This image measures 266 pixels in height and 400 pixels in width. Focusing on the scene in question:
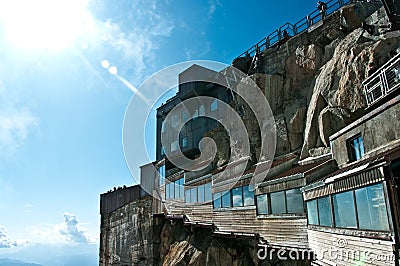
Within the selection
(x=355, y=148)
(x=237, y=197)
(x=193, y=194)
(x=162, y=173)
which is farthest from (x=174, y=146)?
(x=355, y=148)

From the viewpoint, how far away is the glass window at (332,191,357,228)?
10828 mm

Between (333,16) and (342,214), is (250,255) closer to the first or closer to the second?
(342,214)

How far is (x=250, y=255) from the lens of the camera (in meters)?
23.2

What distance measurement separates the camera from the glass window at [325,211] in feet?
41.9

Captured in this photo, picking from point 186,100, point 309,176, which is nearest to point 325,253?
point 309,176

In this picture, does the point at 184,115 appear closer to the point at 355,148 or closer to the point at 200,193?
the point at 200,193

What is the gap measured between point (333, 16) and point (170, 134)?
26957mm

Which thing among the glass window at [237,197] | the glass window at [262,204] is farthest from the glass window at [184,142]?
the glass window at [262,204]

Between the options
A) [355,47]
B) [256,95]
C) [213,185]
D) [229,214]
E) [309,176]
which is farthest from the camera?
[256,95]

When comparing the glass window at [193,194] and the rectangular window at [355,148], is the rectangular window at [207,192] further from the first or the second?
the rectangular window at [355,148]

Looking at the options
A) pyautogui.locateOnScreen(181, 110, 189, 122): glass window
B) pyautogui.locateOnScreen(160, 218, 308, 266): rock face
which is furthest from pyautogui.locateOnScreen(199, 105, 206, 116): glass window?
pyautogui.locateOnScreen(160, 218, 308, 266): rock face

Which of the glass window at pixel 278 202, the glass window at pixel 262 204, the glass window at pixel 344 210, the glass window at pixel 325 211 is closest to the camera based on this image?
the glass window at pixel 344 210

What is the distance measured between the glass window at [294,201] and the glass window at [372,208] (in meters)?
6.51

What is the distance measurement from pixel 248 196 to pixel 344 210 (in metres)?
10.4
